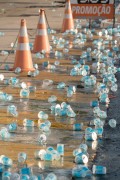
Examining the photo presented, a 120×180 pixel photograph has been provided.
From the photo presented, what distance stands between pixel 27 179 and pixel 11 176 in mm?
234

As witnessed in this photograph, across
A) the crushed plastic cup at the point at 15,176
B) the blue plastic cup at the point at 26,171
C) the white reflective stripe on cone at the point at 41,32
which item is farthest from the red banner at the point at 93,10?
the crushed plastic cup at the point at 15,176

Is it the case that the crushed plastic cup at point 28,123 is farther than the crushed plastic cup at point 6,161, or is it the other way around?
the crushed plastic cup at point 28,123

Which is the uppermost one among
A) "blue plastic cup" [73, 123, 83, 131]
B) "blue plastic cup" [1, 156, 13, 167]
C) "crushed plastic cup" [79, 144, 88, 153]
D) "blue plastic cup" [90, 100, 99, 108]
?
"blue plastic cup" [90, 100, 99, 108]

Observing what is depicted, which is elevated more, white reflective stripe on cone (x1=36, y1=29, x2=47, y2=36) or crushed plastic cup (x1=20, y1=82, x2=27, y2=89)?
white reflective stripe on cone (x1=36, y1=29, x2=47, y2=36)

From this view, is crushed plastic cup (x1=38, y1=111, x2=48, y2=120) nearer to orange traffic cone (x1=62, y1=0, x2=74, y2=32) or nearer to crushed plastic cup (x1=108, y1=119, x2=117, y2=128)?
crushed plastic cup (x1=108, y1=119, x2=117, y2=128)

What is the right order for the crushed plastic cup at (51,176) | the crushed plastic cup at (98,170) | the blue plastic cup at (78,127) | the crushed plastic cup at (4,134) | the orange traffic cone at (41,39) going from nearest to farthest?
the crushed plastic cup at (51,176) < the crushed plastic cup at (98,170) < the crushed plastic cup at (4,134) < the blue plastic cup at (78,127) < the orange traffic cone at (41,39)

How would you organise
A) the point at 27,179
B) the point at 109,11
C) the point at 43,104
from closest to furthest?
the point at 27,179
the point at 43,104
the point at 109,11

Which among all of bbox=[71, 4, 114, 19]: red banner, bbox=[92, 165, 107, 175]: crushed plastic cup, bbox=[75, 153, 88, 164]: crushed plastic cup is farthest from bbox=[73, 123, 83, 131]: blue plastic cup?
bbox=[71, 4, 114, 19]: red banner

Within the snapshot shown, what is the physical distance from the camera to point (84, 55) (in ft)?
45.9

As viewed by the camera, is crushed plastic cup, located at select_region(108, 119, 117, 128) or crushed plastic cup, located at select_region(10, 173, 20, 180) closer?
crushed plastic cup, located at select_region(10, 173, 20, 180)

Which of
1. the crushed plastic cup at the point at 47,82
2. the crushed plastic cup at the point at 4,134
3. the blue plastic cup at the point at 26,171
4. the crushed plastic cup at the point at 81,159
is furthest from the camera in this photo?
the crushed plastic cup at the point at 47,82

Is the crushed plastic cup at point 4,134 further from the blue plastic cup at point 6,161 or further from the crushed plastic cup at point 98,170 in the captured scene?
the crushed plastic cup at point 98,170

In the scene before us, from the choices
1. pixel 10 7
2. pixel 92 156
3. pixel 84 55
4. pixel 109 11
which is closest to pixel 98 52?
pixel 84 55

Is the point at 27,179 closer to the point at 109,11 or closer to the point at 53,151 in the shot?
the point at 53,151
